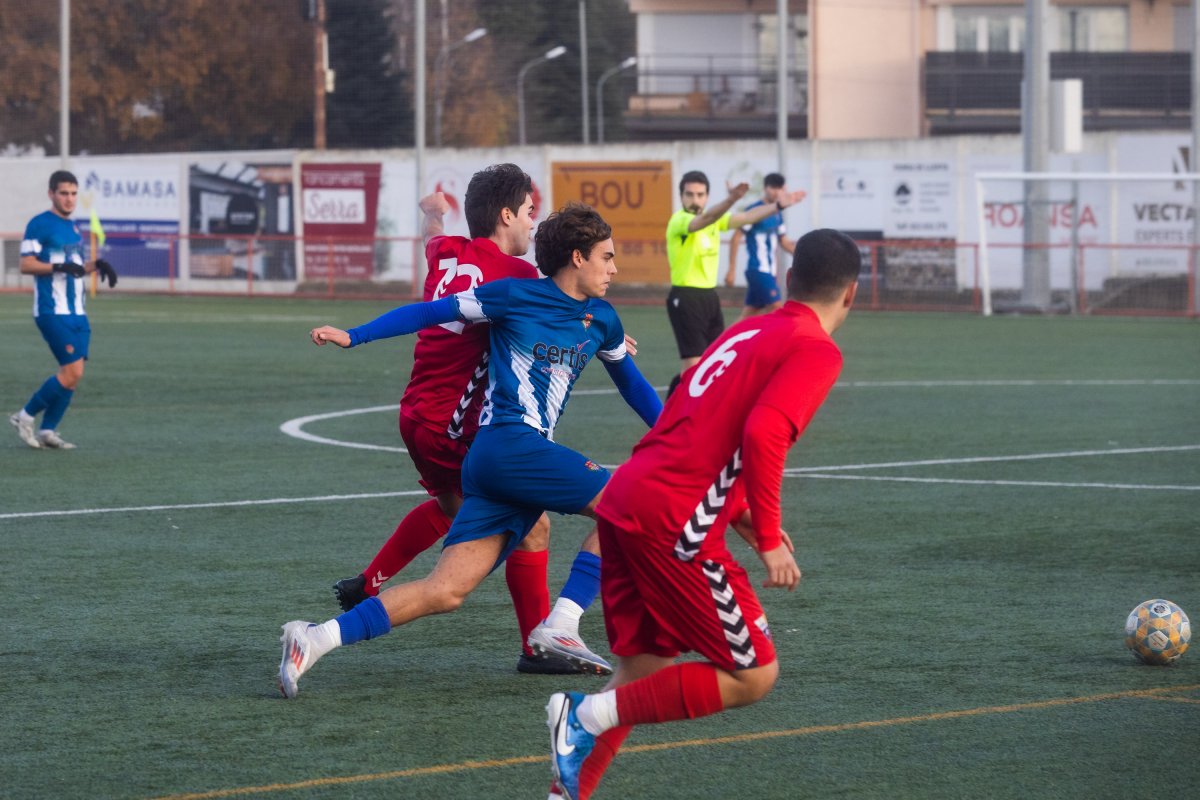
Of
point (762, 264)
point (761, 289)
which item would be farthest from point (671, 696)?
point (762, 264)

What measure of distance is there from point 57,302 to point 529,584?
27.1ft

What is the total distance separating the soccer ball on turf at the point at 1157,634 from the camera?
21.7 feet

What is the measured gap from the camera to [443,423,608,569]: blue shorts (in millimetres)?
6051

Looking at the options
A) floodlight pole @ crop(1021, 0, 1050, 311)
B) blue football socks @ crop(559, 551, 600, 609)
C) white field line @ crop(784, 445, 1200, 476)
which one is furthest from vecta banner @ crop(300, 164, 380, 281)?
blue football socks @ crop(559, 551, 600, 609)

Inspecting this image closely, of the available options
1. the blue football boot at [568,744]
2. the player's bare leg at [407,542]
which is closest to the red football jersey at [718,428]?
the blue football boot at [568,744]

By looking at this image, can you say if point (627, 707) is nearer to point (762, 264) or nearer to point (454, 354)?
point (454, 354)

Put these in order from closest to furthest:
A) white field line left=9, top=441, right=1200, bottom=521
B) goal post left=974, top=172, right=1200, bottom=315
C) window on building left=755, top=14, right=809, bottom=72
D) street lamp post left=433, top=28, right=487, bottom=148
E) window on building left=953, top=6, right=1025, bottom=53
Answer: white field line left=9, top=441, right=1200, bottom=521 < goal post left=974, top=172, right=1200, bottom=315 < window on building left=953, top=6, right=1025, bottom=53 < window on building left=755, top=14, right=809, bottom=72 < street lamp post left=433, top=28, right=487, bottom=148

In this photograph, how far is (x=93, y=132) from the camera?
59.7 meters

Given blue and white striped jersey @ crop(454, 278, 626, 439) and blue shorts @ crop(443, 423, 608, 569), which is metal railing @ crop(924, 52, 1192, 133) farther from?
blue shorts @ crop(443, 423, 608, 569)

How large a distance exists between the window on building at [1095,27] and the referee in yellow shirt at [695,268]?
40085mm

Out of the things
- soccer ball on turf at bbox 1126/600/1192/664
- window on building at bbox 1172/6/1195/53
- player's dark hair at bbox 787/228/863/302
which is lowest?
soccer ball on turf at bbox 1126/600/1192/664

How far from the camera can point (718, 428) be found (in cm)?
468

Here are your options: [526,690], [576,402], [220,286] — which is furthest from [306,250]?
[526,690]

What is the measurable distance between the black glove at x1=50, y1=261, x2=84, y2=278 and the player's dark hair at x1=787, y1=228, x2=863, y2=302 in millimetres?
10027
